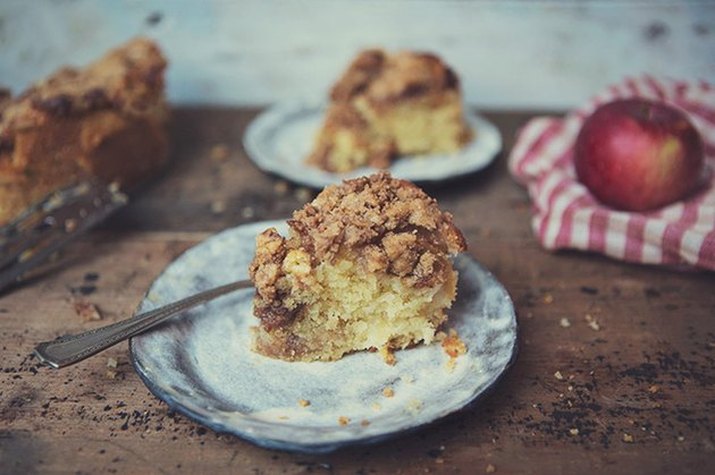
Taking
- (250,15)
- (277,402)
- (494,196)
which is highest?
(250,15)

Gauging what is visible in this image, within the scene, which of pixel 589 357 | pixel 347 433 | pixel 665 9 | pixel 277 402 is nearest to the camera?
pixel 347 433

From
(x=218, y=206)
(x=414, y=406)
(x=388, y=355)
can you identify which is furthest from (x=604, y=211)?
(x=218, y=206)

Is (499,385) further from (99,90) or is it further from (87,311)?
(99,90)

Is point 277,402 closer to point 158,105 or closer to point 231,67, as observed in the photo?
point 158,105

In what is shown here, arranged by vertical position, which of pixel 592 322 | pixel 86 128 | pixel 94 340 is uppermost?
pixel 86 128

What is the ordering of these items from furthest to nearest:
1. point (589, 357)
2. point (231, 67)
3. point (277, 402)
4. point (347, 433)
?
1. point (231, 67)
2. point (589, 357)
3. point (277, 402)
4. point (347, 433)

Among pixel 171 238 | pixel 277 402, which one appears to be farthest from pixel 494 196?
pixel 277 402
